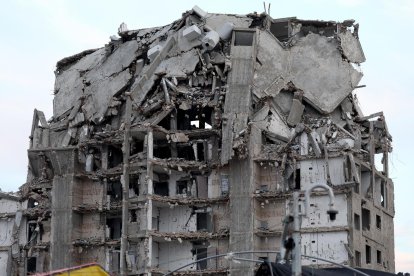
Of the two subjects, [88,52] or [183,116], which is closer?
[183,116]

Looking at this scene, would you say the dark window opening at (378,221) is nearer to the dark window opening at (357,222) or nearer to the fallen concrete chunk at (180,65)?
the dark window opening at (357,222)

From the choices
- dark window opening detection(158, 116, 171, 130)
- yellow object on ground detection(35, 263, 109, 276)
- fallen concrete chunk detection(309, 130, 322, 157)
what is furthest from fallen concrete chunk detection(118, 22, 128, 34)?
yellow object on ground detection(35, 263, 109, 276)

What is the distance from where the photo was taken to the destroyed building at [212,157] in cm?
7188

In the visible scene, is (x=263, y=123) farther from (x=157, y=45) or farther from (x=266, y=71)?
(x=157, y=45)

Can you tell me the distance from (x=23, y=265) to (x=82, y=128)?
12.4 meters

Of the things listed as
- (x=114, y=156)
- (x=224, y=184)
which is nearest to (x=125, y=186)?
(x=114, y=156)

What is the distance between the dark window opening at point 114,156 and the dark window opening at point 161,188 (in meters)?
4.57

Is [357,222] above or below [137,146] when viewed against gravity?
below

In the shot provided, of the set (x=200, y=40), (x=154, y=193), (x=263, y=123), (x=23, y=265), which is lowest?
(x=23, y=265)

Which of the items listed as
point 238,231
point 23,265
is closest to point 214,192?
point 238,231

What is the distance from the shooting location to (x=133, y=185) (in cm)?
7588

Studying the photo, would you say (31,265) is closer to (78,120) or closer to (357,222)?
(78,120)

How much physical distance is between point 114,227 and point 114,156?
240 inches

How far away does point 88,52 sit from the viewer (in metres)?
88.7
